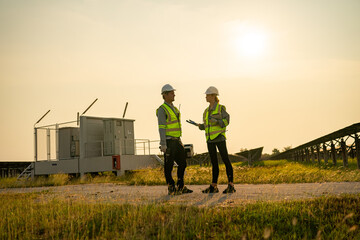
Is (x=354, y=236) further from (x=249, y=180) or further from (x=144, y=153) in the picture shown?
(x=144, y=153)

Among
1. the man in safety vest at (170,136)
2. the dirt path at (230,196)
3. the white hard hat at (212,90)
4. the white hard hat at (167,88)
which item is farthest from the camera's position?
the white hard hat at (167,88)

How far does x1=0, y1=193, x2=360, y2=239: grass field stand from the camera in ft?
15.4

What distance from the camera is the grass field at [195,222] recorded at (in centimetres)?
469

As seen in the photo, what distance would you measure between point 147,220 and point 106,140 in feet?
52.8

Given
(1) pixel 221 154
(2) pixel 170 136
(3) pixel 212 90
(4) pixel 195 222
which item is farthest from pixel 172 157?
(4) pixel 195 222

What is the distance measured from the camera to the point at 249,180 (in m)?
11.5

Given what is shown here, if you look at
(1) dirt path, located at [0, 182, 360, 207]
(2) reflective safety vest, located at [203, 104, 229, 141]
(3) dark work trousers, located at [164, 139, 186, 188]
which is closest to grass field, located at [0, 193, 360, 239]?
(1) dirt path, located at [0, 182, 360, 207]

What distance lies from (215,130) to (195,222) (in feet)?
10.9

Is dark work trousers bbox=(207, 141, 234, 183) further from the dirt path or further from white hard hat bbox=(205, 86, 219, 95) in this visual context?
→ white hard hat bbox=(205, 86, 219, 95)

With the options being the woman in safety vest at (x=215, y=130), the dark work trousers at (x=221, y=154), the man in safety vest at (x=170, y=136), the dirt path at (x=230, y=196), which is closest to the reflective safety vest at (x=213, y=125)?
the woman in safety vest at (x=215, y=130)

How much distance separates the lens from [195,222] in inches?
197

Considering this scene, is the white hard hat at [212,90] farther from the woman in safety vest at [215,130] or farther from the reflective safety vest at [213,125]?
the reflective safety vest at [213,125]

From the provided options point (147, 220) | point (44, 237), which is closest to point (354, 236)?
point (147, 220)

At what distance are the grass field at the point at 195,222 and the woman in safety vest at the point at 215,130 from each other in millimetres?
2257
